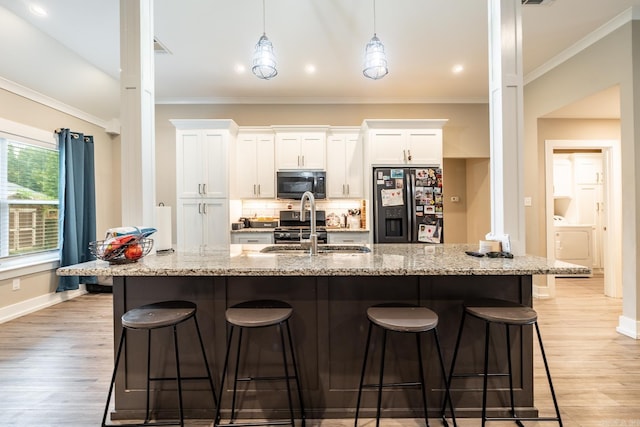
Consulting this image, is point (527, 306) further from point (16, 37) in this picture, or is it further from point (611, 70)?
point (16, 37)

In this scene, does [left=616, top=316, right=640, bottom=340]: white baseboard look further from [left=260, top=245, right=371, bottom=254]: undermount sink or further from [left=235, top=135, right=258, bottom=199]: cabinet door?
[left=235, top=135, right=258, bottom=199]: cabinet door

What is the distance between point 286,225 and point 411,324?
11.3 ft

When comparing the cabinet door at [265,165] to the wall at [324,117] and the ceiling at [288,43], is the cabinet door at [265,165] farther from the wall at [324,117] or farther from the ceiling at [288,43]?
the ceiling at [288,43]

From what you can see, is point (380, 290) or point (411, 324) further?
point (380, 290)

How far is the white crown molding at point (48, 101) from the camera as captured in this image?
335cm

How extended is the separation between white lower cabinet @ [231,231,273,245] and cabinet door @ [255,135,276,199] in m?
0.64

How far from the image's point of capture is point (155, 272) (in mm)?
1586

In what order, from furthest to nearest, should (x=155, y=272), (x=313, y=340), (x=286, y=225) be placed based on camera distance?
(x=286, y=225) → (x=313, y=340) → (x=155, y=272)

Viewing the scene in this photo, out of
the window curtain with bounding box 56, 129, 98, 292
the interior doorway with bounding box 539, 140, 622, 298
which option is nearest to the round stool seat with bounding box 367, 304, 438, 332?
the window curtain with bounding box 56, 129, 98, 292

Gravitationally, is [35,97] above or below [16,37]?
below

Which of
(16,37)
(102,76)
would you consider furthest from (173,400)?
A: (102,76)

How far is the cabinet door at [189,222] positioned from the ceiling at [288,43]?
68.1 inches

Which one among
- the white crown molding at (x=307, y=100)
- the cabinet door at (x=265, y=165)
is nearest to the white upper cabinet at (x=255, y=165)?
the cabinet door at (x=265, y=165)


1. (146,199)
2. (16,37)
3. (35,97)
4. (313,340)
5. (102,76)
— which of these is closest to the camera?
Answer: (313,340)
